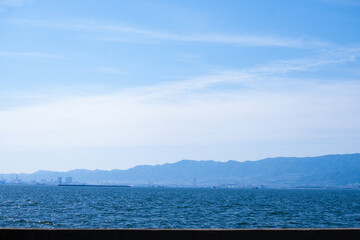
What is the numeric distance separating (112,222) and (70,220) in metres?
4.24
